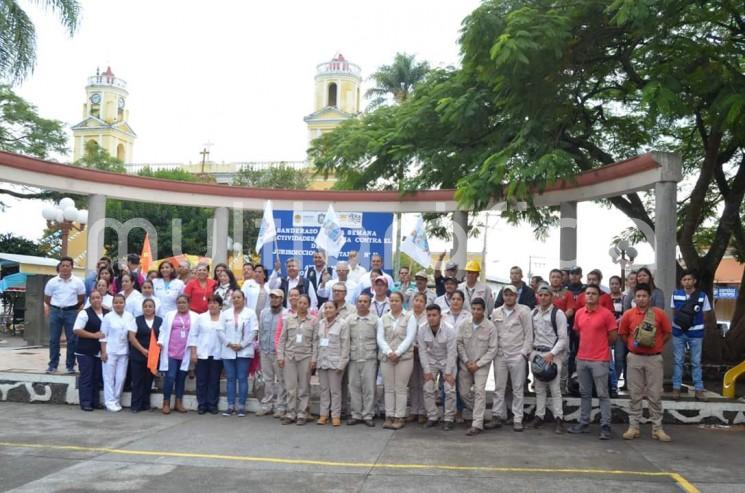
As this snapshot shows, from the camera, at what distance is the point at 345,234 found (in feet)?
48.1

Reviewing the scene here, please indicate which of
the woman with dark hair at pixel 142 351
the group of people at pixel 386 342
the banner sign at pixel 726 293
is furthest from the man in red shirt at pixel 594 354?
the banner sign at pixel 726 293

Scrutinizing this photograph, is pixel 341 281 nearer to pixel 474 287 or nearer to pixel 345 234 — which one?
pixel 474 287

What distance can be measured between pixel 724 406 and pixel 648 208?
10.6 meters

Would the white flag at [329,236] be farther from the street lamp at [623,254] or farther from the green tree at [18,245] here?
the green tree at [18,245]

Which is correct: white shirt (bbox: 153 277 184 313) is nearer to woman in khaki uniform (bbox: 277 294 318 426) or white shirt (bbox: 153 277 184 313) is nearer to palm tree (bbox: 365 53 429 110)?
woman in khaki uniform (bbox: 277 294 318 426)

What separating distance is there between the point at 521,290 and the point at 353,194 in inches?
231

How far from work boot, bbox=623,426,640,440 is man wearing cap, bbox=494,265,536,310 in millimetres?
2095

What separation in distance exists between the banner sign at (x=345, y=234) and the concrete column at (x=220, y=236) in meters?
1.23

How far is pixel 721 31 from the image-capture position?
522 inches

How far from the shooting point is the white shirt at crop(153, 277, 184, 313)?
35.8 feet

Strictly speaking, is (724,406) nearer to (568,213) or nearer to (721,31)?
(568,213)

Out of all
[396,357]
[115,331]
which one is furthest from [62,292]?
[396,357]

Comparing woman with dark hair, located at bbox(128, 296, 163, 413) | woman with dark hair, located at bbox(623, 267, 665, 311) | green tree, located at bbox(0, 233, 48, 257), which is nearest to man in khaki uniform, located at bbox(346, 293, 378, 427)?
woman with dark hair, located at bbox(128, 296, 163, 413)

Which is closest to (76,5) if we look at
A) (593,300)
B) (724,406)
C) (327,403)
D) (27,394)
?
(27,394)
